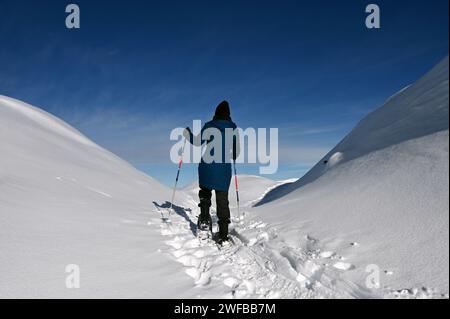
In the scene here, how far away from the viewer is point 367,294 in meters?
2.98

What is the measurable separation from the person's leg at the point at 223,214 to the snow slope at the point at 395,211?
1013mm

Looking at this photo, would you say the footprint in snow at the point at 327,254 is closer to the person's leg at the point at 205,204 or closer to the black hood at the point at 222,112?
the person's leg at the point at 205,204

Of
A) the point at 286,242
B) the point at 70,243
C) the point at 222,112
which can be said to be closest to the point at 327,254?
the point at 286,242

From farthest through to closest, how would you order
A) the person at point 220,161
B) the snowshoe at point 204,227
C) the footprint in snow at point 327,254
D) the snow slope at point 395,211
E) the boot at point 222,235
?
the snowshoe at point 204,227
the person at point 220,161
the boot at point 222,235
the footprint in snow at point 327,254
the snow slope at point 395,211

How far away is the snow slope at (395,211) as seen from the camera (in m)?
3.08

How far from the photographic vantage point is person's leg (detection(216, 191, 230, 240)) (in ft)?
18.4

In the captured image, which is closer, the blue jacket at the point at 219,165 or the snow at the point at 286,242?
the snow at the point at 286,242

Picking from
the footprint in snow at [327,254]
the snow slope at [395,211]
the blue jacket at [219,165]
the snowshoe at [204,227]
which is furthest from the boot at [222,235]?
the footprint in snow at [327,254]

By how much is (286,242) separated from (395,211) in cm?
167

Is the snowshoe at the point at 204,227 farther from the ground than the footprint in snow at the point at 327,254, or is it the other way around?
the snowshoe at the point at 204,227

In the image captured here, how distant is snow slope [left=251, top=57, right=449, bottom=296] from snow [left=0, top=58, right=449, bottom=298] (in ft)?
0.05

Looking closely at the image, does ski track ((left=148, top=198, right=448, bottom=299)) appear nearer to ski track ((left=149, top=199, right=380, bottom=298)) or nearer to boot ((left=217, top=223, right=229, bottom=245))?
ski track ((left=149, top=199, right=380, bottom=298))
